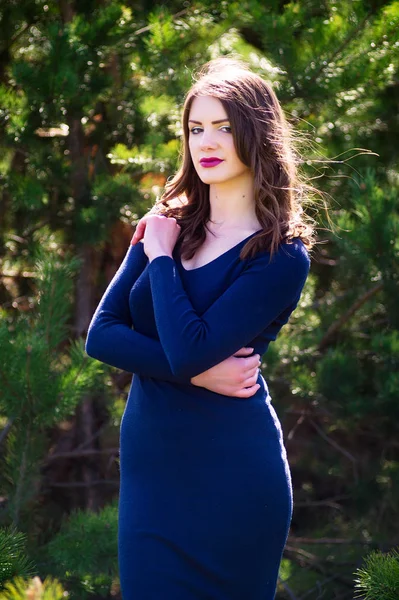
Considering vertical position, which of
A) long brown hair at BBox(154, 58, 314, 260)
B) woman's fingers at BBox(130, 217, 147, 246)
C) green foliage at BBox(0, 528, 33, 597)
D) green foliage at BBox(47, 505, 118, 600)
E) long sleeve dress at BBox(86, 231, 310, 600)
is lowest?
green foliage at BBox(47, 505, 118, 600)

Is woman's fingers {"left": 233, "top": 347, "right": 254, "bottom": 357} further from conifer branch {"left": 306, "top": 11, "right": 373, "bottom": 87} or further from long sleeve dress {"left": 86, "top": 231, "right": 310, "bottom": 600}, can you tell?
conifer branch {"left": 306, "top": 11, "right": 373, "bottom": 87}

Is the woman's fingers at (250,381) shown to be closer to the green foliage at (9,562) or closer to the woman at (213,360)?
the woman at (213,360)

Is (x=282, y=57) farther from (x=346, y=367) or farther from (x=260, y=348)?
(x=260, y=348)

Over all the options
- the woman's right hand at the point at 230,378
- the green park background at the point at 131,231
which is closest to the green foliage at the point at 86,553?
the green park background at the point at 131,231

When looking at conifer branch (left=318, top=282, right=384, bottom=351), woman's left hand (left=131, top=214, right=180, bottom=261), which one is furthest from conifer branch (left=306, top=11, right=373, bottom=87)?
woman's left hand (left=131, top=214, right=180, bottom=261)

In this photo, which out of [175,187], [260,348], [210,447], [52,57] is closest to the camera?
[210,447]

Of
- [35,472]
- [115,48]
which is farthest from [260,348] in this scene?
[115,48]

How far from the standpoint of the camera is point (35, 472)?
7.69 feet

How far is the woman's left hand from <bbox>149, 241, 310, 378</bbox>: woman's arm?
42 millimetres

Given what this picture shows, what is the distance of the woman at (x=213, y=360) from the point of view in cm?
147

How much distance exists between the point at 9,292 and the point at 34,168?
1.96 feet

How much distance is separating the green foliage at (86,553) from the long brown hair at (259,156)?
3.14 ft

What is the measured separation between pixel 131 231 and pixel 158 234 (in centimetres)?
167

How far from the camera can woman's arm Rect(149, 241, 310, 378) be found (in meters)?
1.43
